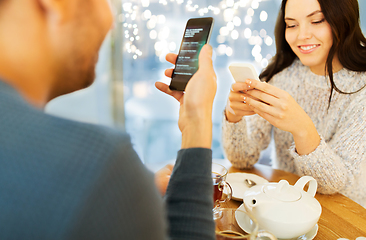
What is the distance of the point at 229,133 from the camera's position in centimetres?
127

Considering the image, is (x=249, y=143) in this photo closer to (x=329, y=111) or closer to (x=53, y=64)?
(x=329, y=111)

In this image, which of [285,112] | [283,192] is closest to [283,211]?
[283,192]

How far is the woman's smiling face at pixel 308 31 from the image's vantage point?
1.13 m

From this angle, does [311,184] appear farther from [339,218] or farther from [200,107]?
[200,107]

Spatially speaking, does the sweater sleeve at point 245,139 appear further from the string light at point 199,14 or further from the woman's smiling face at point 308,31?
the string light at point 199,14

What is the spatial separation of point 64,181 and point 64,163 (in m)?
0.02

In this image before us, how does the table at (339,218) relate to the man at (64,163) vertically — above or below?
below

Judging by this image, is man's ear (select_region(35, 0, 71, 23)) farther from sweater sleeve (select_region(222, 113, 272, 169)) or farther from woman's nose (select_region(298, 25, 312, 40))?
woman's nose (select_region(298, 25, 312, 40))

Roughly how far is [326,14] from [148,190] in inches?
44.9

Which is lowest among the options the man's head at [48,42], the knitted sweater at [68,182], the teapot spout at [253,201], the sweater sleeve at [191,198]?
the teapot spout at [253,201]

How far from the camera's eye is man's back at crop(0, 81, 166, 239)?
0.28m

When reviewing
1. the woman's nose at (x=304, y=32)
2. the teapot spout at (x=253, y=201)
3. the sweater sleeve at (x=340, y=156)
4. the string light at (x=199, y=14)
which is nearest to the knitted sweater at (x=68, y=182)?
the teapot spout at (x=253, y=201)

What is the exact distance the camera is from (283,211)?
636mm

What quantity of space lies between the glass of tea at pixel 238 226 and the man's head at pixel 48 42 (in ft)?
1.36
